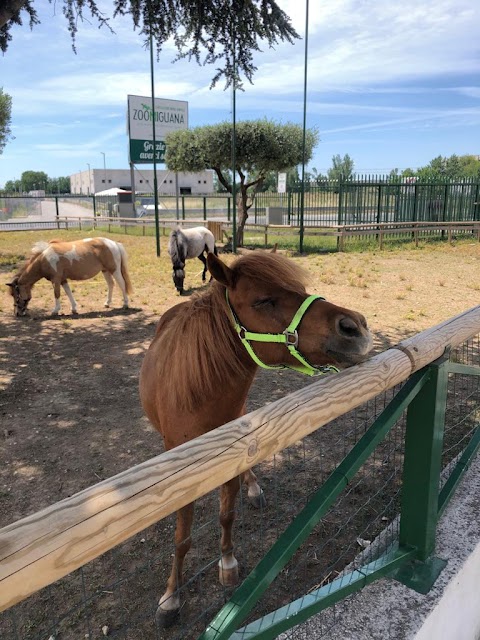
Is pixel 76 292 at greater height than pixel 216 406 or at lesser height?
lesser

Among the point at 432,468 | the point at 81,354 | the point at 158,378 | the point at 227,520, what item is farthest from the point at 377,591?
the point at 81,354

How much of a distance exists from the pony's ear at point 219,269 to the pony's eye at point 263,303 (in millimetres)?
168

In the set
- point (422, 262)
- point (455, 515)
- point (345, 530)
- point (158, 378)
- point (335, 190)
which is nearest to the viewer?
point (455, 515)

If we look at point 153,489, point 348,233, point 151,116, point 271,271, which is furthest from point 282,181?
point 153,489

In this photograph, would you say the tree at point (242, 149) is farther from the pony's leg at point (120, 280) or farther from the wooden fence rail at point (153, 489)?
the wooden fence rail at point (153, 489)

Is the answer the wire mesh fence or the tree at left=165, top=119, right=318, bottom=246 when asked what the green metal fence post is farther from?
the tree at left=165, top=119, right=318, bottom=246

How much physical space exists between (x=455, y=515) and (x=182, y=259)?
28.1 feet

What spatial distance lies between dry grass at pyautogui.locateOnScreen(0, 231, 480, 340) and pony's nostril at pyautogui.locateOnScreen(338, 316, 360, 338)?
→ 4.34m

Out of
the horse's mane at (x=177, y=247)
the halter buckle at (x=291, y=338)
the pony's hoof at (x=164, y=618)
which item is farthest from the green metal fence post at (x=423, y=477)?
the horse's mane at (x=177, y=247)

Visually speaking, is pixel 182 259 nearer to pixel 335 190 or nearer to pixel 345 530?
pixel 345 530

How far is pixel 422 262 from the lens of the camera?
14.0 metres

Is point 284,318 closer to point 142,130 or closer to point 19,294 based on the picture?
point 19,294

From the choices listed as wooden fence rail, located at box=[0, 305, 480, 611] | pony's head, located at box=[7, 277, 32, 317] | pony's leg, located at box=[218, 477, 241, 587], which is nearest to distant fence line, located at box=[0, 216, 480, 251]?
pony's head, located at box=[7, 277, 32, 317]

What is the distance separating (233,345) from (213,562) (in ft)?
3.13
